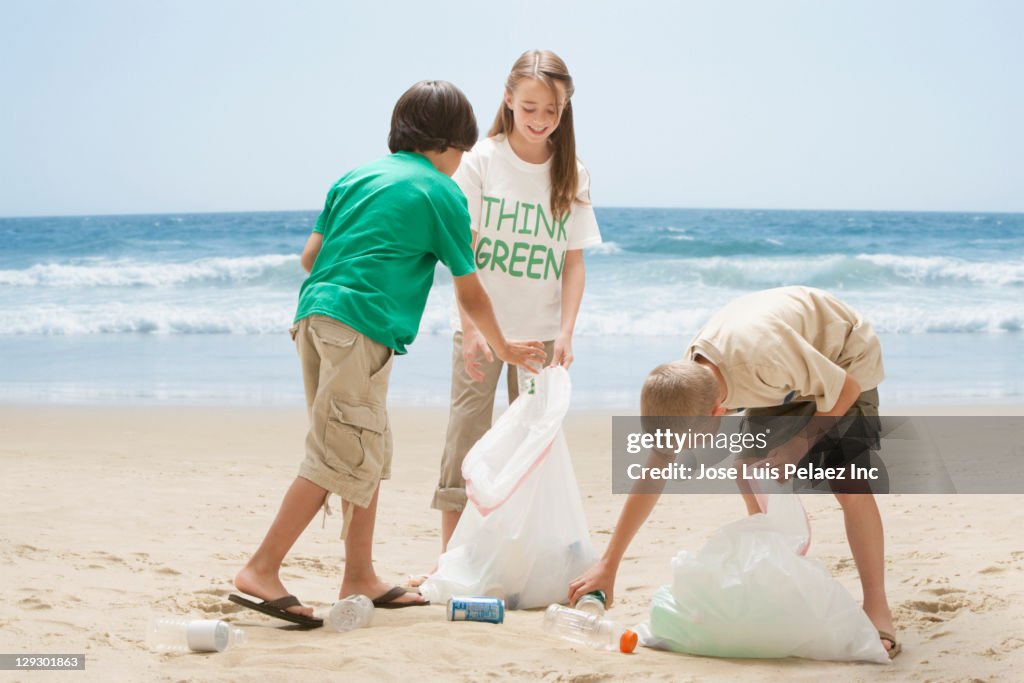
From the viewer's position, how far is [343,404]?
271 cm

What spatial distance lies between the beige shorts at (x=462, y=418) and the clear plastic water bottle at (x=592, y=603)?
721 millimetres

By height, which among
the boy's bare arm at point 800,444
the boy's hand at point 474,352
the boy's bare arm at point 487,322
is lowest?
the boy's bare arm at point 800,444

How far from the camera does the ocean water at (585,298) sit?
7.94 meters

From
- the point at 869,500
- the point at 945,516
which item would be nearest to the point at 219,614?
the point at 869,500

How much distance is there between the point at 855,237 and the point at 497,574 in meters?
19.1

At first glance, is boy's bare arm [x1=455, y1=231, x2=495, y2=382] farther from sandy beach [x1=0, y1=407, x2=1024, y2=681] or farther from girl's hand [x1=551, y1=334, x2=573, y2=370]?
sandy beach [x1=0, y1=407, x2=1024, y2=681]

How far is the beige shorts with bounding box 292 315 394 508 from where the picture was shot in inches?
106

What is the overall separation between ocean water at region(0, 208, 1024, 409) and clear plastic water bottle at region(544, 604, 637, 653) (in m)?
4.22

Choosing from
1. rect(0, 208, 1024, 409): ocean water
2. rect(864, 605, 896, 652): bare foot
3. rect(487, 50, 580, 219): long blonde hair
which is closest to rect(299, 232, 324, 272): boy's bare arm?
rect(487, 50, 580, 219): long blonde hair

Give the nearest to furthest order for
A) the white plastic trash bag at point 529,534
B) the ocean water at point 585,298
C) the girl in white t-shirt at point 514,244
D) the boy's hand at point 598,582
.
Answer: the boy's hand at point 598,582
the white plastic trash bag at point 529,534
the girl in white t-shirt at point 514,244
the ocean water at point 585,298

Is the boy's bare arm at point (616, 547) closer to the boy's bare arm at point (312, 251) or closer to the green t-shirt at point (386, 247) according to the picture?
the green t-shirt at point (386, 247)

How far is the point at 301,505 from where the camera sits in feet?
8.99

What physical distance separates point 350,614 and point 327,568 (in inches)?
31.8

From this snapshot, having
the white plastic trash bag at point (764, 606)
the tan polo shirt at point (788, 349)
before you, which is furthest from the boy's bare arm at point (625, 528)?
the tan polo shirt at point (788, 349)
